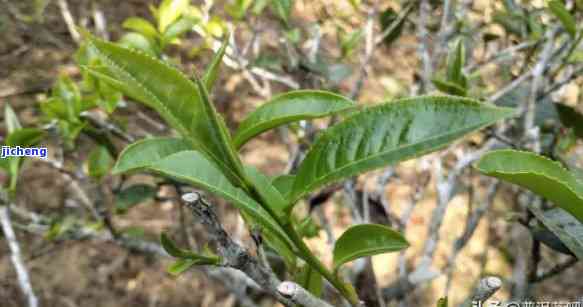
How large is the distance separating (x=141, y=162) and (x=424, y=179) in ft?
2.82

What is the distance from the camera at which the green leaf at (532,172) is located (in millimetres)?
474

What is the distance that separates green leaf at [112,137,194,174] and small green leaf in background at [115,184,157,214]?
2.01 feet

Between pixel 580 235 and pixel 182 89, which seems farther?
pixel 580 235

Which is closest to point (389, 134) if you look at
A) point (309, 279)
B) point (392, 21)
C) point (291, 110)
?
point (291, 110)

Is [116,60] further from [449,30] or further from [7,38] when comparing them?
[7,38]

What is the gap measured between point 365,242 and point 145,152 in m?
0.23

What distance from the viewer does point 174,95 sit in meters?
0.41

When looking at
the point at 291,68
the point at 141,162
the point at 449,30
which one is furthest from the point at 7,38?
the point at 141,162

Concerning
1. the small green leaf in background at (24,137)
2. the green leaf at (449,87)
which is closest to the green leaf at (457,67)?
the green leaf at (449,87)

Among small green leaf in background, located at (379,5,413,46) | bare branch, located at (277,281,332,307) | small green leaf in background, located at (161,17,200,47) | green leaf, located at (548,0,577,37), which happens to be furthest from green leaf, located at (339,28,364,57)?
bare branch, located at (277,281,332,307)

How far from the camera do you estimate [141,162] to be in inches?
21.9

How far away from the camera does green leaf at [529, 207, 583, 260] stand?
0.60m

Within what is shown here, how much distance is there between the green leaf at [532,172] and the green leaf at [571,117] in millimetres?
540

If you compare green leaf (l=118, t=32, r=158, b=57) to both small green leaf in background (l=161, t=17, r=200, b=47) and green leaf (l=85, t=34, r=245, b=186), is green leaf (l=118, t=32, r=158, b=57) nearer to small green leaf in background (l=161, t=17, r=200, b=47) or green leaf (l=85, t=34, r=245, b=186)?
small green leaf in background (l=161, t=17, r=200, b=47)
